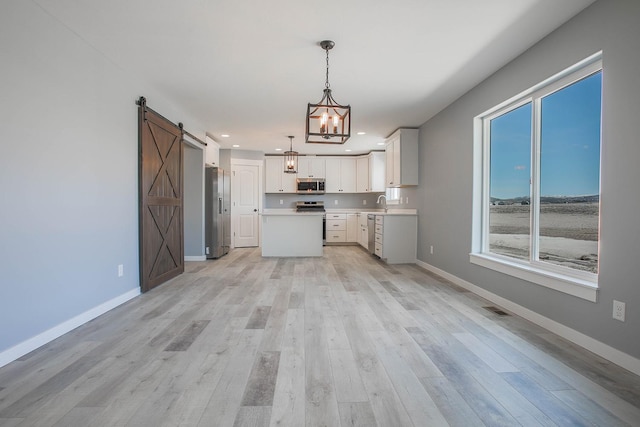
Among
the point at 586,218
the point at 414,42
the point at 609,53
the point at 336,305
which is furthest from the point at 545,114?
the point at 336,305

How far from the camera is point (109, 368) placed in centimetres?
189

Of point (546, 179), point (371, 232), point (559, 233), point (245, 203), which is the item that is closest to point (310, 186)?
point (245, 203)

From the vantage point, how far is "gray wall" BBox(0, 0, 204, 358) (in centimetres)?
200

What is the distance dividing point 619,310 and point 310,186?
6676 millimetres

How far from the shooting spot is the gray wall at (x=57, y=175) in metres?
2.00

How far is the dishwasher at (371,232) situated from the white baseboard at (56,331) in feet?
13.9

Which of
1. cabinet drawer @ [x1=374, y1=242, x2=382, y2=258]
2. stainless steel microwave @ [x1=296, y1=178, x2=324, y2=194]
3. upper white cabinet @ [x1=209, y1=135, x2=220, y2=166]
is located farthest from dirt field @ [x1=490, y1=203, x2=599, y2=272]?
stainless steel microwave @ [x1=296, y1=178, x2=324, y2=194]

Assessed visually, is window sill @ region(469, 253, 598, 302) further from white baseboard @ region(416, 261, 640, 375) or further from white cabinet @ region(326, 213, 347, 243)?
white cabinet @ region(326, 213, 347, 243)

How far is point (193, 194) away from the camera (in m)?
5.66

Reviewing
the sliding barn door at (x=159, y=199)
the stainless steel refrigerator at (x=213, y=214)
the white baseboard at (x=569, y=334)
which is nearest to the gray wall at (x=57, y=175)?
the sliding barn door at (x=159, y=199)

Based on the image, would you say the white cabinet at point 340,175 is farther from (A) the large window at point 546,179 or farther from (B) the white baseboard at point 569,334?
(B) the white baseboard at point 569,334

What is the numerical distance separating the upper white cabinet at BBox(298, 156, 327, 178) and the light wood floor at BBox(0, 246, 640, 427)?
538 centimetres

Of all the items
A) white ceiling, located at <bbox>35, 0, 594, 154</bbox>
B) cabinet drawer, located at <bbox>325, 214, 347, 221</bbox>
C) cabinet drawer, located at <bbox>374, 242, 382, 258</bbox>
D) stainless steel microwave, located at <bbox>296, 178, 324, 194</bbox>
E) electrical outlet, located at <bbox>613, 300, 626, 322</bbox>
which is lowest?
cabinet drawer, located at <bbox>374, 242, 382, 258</bbox>

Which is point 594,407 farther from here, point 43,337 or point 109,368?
point 43,337
